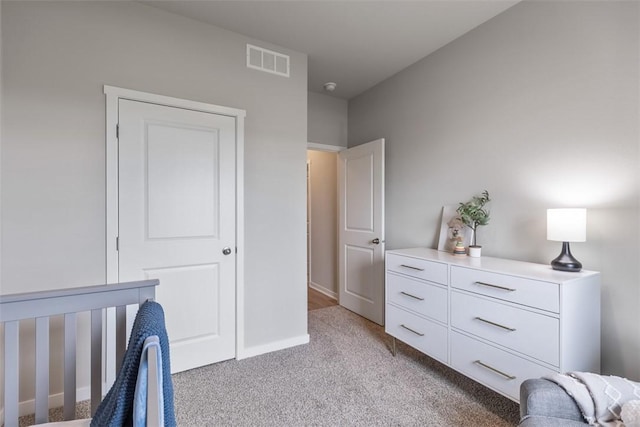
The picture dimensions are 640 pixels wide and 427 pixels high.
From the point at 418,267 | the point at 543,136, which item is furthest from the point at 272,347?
the point at 543,136

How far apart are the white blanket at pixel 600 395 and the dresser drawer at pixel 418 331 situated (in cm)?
87

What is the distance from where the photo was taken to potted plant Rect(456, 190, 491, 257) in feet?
7.28

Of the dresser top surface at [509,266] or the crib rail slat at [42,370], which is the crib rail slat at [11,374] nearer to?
the crib rail slat at [42,370]

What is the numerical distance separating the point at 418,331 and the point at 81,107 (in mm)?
2779

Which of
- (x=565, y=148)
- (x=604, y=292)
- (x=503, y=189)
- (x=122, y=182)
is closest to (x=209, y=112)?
(x=122, y=182)

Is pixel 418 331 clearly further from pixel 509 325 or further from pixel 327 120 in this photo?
pixel 327 120

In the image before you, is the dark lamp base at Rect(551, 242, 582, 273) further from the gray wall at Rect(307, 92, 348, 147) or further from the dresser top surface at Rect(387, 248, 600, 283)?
the gray wall at Rect(307, 92, 348, 147)

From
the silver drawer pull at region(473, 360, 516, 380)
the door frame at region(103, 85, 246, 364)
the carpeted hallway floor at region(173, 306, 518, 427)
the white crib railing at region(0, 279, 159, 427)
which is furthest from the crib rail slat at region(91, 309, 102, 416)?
the silver drawer pull at region(473, 360, 516, 380)

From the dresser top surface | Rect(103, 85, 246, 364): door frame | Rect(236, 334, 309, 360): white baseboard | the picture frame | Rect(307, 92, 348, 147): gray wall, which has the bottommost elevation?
Rect(236, 334, 309, 360): white baseboard

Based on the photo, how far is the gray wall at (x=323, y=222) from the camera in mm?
4145

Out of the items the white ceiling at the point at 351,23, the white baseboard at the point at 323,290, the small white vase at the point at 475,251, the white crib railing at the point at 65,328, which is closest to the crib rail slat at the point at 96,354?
the white crib railing at the point at 65,328

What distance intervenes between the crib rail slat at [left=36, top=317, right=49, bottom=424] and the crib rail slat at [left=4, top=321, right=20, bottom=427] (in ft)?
0.21

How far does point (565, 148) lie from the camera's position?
1.83m

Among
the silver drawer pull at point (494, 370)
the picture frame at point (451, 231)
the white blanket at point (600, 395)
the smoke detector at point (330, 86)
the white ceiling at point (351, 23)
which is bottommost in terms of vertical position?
the silver drawer pull at point (494, 370)
